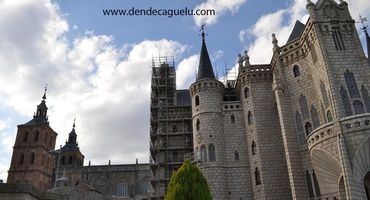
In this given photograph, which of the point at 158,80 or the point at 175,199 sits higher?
the point at 158,80

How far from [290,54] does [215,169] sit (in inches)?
500

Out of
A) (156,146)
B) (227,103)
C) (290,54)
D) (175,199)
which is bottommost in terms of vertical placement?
(175,199)

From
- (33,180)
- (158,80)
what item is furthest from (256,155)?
(33,180)

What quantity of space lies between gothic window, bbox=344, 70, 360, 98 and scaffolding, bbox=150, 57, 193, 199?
61.7 feet

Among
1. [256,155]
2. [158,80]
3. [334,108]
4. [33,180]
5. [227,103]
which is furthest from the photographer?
[33,180]

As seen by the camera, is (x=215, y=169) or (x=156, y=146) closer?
(x=215, y=169)

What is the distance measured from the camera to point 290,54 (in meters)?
30.9

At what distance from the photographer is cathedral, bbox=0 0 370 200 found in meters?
21.8

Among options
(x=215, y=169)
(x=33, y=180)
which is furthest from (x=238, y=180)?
(x=33, y=180)

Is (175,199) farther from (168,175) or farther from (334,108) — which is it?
(168,175)

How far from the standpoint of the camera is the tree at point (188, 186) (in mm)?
20938

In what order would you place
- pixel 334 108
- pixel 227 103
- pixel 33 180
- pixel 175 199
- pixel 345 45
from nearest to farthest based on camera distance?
pixel 175 199, pixel 334 108, pixel 345 45, pixel 227 103, pixel 33 180

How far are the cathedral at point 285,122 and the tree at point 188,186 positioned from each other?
7.68 meters

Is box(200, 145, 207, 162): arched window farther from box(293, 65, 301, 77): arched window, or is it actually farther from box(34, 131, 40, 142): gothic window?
box(34, 131, 40, 142): gothic window
